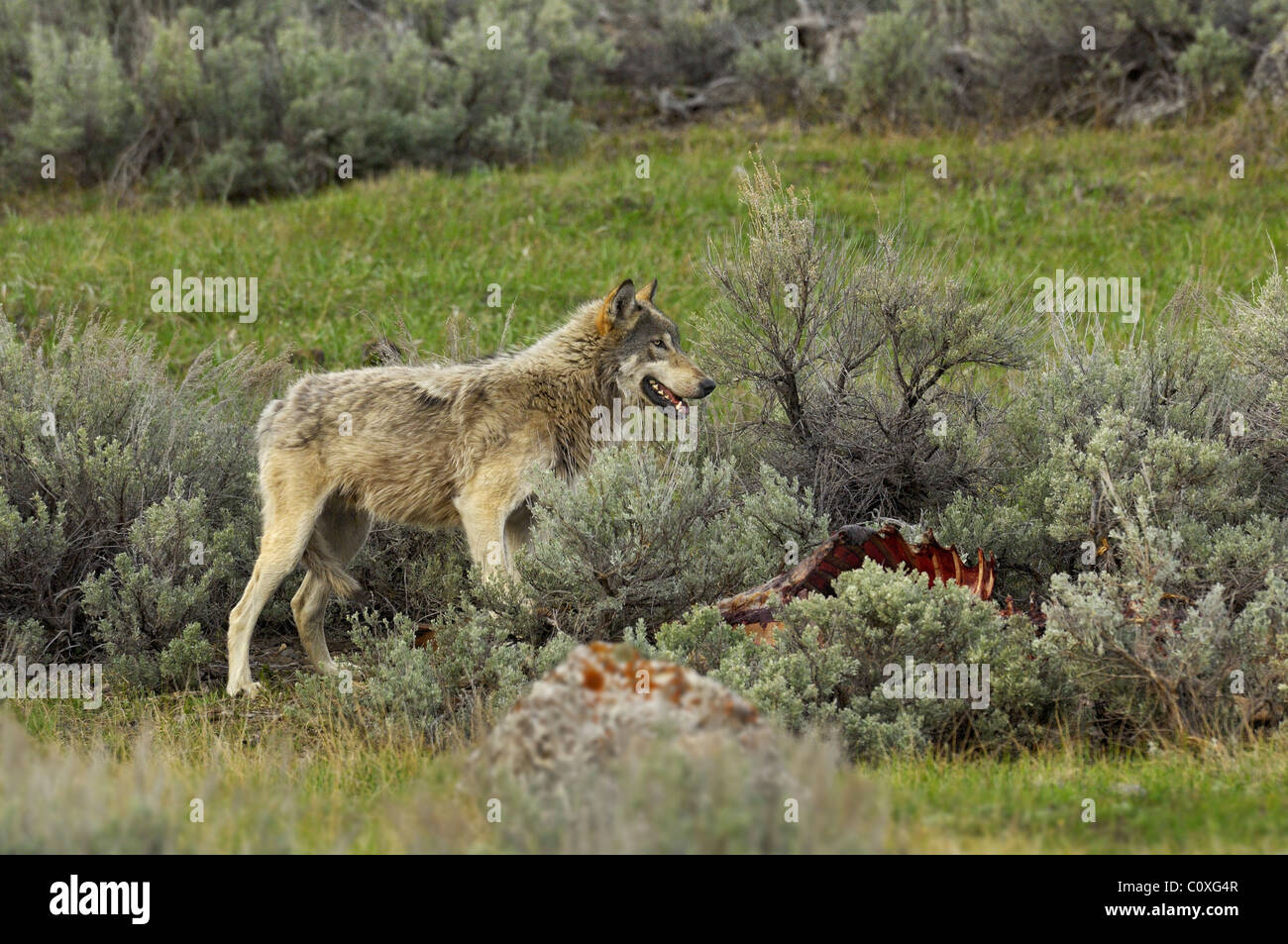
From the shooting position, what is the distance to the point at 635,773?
12.4ft

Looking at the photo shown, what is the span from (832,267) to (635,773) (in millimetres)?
6371

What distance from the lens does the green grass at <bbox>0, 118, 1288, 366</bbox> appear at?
1429cm

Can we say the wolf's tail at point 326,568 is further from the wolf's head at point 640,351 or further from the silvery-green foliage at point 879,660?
the silvery-green foliage at point 879,660

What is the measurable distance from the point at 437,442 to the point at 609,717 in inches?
182

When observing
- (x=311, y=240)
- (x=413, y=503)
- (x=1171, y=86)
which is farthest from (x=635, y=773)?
(x=1171, y=86)

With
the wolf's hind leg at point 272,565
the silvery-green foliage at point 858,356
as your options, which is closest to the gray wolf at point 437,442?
the wolf's hind leg at point 272,565

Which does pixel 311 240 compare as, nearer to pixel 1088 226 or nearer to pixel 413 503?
pixel 413 503

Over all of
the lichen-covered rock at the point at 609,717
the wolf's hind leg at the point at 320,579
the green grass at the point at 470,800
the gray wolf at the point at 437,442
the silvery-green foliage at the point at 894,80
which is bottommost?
the green grass at the point at 470,800

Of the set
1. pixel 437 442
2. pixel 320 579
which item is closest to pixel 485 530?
pixel 437 442

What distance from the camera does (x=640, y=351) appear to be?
9.01 metres

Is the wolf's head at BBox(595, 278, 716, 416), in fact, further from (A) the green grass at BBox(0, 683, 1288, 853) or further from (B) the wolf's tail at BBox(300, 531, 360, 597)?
(A) the green grass at BBox(0, 683, 1288, 853)

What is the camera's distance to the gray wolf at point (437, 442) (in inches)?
338

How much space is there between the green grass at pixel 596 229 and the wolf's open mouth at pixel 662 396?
4.39 m

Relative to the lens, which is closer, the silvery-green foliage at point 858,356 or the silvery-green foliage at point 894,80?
the silvery-green foliage at point 858,356
